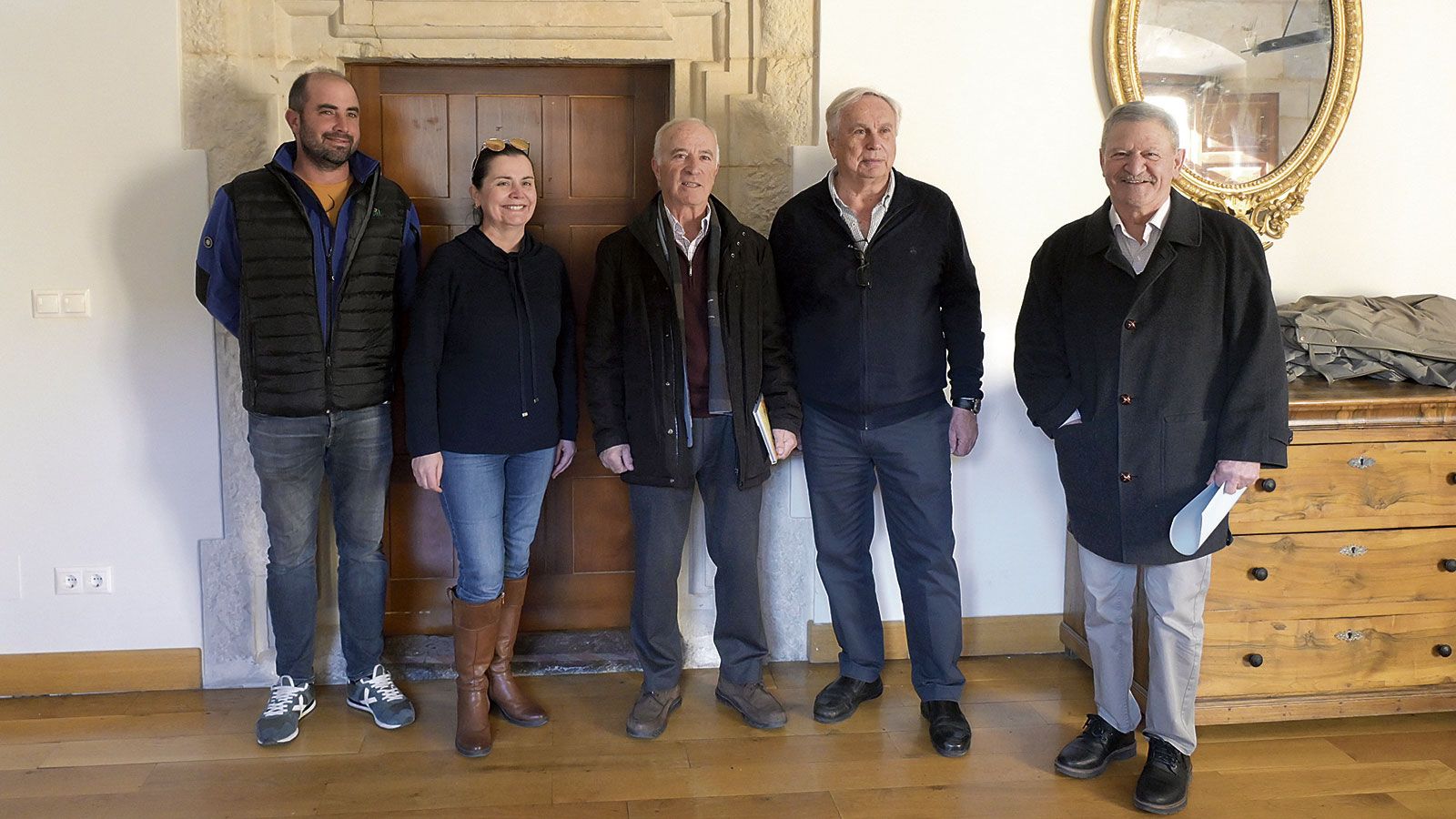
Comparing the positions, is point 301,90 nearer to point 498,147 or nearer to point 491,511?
point 498,147

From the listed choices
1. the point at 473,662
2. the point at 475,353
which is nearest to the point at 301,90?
the point at 475,353

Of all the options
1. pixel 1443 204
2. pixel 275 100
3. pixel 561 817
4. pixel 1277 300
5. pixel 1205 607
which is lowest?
pixel 561 817

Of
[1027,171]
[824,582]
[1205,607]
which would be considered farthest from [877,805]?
[1027,171]

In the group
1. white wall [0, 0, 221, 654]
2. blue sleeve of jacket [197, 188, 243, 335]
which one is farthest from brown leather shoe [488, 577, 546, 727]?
blue sleeve of jacket [197, 188, 243, 335]

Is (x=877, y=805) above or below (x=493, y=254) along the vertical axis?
below

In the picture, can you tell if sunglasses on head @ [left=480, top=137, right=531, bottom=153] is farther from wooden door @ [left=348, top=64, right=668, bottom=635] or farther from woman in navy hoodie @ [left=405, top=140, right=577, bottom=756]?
wooden door @ [left=348, top=64, right=668, bottom=635]

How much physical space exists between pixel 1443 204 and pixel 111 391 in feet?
13.5

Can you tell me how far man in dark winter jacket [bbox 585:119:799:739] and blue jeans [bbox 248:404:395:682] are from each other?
2.09ft

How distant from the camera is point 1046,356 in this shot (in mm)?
2715

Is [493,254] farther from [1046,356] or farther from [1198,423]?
[1198,423]

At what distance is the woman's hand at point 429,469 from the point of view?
2764mm

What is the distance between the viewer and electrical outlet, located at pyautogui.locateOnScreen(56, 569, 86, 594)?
3146 mm

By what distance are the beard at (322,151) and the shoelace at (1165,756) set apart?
2.48m

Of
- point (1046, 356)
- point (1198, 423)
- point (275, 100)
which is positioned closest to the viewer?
point (1198, 423)
